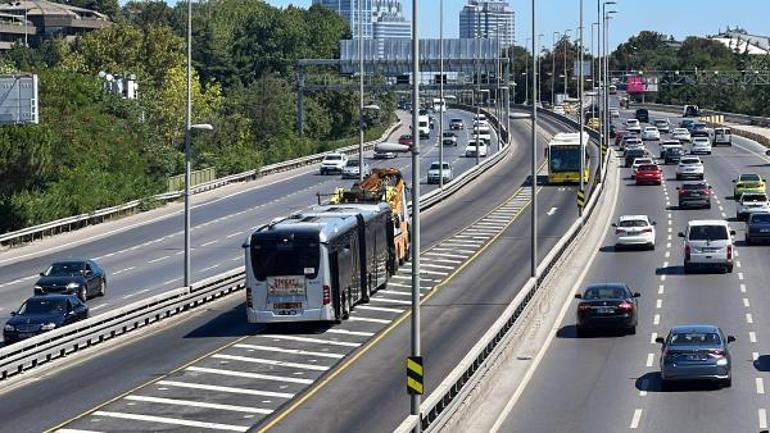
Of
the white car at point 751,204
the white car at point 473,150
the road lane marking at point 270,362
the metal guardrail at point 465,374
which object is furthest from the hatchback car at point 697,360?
the white car at point 473,150

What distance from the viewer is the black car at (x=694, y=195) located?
81062mm

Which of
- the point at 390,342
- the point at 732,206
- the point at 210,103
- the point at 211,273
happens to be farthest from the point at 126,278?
the point at 210,103

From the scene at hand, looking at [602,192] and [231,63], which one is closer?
[602,192]

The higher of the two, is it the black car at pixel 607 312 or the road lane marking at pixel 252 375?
the black car at pixel 607 312

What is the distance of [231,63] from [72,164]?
95084mm

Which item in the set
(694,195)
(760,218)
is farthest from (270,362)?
(694,195)

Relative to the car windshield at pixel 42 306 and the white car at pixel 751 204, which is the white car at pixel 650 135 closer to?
the white car at pixel 751 204

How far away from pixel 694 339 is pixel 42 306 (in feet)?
62.2

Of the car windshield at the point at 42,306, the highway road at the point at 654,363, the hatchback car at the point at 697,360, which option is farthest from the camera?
the car windshield at the point at 42,306

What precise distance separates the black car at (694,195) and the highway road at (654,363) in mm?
10896

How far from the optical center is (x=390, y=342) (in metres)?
43.3

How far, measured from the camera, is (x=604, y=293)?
44.7 m

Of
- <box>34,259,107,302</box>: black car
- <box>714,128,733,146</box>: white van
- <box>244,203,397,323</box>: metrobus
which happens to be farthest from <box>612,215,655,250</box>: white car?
<box>714,128,733,146</box>: white van

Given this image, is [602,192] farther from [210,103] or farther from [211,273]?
[210,103]
